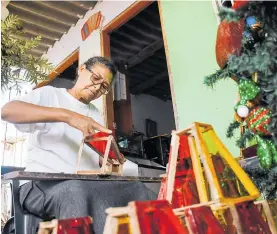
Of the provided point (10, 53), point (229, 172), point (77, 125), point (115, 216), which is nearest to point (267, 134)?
point (229, 172)

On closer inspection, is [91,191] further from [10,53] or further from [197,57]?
[197,57]

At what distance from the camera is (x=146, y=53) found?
4.65 metres

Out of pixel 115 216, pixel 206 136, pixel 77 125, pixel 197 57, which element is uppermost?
pixel 197 57

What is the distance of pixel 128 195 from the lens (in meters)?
1.43

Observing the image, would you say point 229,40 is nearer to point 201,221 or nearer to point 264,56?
point 264,56

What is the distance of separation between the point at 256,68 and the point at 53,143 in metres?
1.23

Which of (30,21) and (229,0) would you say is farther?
(30,21)

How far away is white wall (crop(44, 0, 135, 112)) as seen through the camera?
350cm

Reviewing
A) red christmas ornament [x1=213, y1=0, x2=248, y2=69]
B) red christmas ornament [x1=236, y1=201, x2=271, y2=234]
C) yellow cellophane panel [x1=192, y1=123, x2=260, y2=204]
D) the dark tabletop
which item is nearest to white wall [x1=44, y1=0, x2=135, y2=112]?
the dark tabletop

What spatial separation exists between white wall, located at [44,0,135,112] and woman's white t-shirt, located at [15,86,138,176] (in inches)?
63.2

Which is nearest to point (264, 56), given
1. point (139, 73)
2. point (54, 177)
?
point (54, 177)

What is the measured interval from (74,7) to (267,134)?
12.6ft

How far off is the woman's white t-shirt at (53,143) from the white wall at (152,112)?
12.4 feet

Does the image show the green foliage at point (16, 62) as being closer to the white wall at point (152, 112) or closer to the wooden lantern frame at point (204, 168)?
the wooden lantern frame at point (204, 168)
